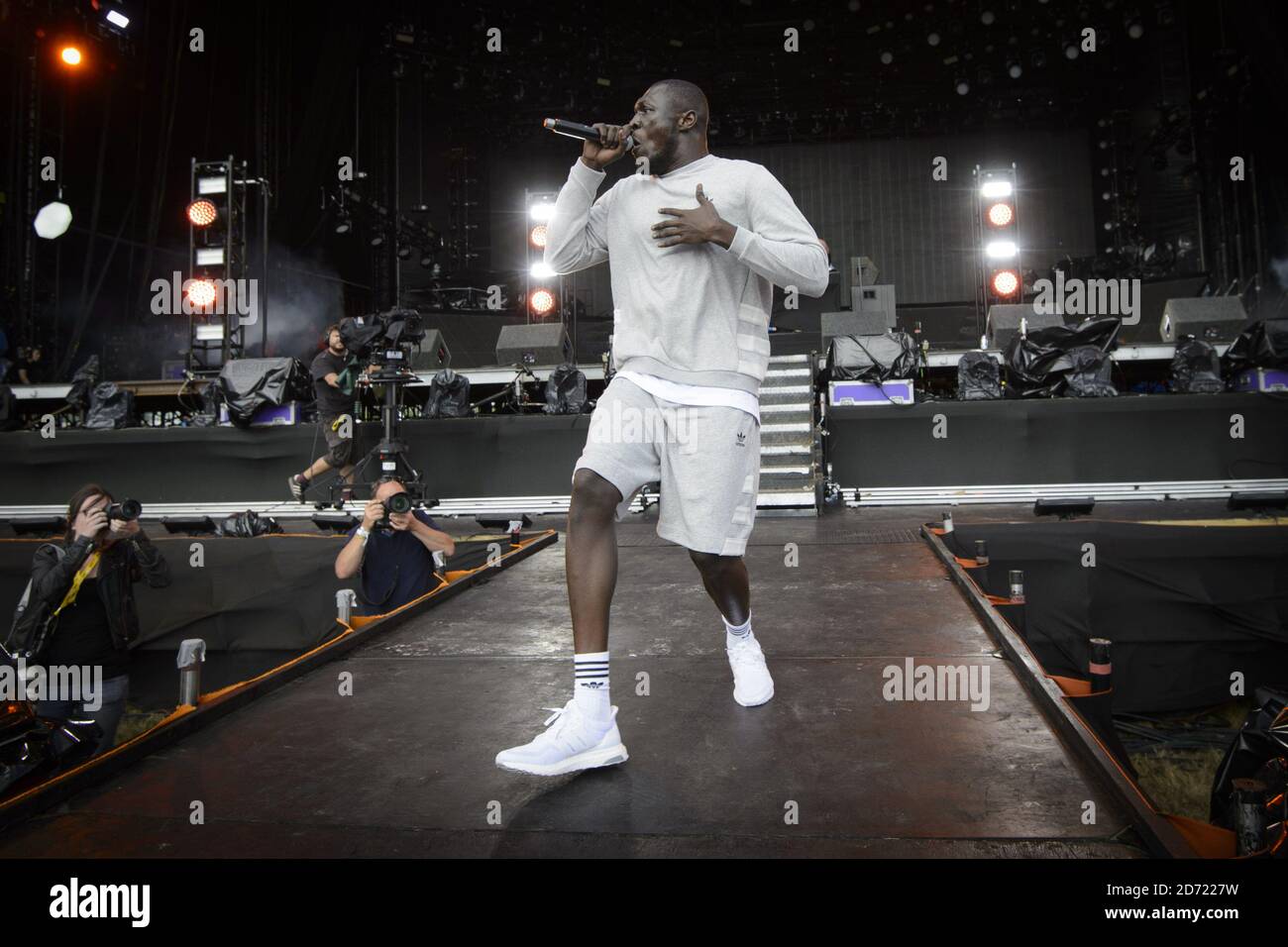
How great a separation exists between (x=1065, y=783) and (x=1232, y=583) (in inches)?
149

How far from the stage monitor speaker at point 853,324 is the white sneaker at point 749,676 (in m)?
6.09

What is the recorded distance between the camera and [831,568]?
434cm

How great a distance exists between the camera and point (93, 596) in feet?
12.9

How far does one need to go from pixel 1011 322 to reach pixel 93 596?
8110 mm

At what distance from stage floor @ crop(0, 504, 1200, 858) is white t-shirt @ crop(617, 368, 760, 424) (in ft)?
2.72

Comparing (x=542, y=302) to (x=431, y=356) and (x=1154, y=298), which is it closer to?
(x=431, y=356)

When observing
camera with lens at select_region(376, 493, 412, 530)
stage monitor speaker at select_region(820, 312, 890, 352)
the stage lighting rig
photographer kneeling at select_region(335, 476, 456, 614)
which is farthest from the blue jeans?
the stage lighting rig

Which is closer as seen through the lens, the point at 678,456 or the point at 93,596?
the point at 678,456

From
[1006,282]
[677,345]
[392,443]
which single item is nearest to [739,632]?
[677,345]

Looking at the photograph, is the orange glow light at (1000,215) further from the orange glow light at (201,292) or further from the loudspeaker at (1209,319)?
the orange glow light at (201,292)

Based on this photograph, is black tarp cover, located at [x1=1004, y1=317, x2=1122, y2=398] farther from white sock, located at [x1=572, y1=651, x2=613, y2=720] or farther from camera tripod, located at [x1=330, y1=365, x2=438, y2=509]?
white sock, located at [x1=572, y1=651, x2=613, y2=720]
